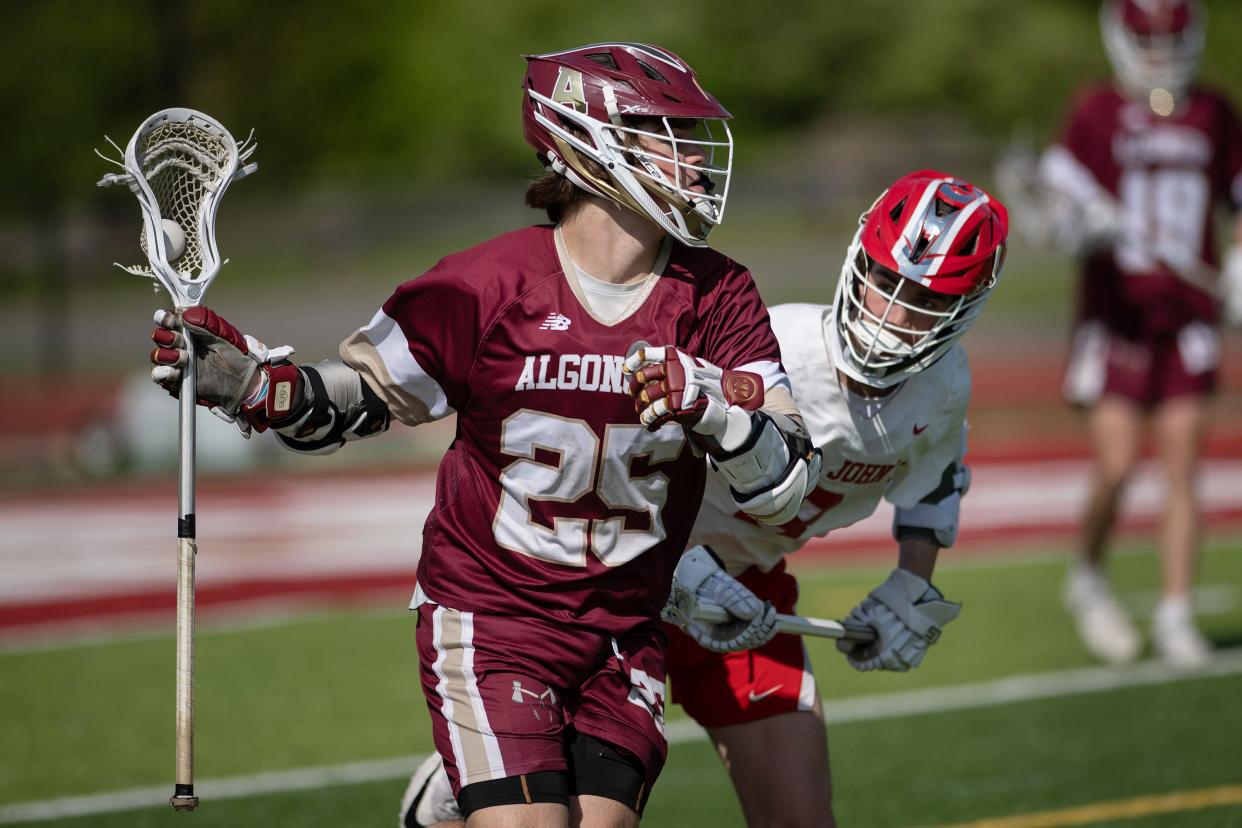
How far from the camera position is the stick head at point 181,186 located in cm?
330

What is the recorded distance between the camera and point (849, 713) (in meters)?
6.60

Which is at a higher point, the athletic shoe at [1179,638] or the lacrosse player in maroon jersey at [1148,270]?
the lacrosse player in maroon jersey at [1148,270]

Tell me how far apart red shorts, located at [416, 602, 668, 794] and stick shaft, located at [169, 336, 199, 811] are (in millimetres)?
498

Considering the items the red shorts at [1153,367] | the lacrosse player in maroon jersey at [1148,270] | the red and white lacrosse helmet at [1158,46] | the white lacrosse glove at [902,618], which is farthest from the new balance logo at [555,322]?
the red and white lacrosse helmet at [1158,46]

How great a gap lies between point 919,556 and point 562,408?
1249mm

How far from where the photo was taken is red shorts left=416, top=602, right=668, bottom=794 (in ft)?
10.7

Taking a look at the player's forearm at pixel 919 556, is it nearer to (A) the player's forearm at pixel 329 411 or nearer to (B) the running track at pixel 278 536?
(A) the player's forearm at pixel 329 411

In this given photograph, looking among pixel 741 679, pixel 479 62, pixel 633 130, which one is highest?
pixel 479 62

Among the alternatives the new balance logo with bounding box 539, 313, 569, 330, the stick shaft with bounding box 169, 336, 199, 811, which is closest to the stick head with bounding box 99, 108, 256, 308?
the stick shaft with bounding box 169, 336, 199, 811

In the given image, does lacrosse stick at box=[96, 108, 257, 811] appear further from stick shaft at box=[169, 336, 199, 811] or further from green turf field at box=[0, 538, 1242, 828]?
green turf field at box=[0, 538, 1242, 828]

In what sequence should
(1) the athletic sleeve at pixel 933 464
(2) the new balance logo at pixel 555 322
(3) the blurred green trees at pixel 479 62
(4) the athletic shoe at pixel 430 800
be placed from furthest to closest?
(3) the blurred green trees at pixel 479 62 → (1) the athletic sleeve at pixel 933 464 → (4) the athletic shoe at pixel 430 800 → (2) the new balance logo at pixel 555 322

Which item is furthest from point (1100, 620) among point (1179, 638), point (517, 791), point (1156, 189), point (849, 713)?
point (517, 791)

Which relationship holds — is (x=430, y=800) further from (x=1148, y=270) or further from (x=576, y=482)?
(x=1148, y=270)

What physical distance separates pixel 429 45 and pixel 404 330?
2720 cm
